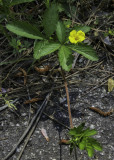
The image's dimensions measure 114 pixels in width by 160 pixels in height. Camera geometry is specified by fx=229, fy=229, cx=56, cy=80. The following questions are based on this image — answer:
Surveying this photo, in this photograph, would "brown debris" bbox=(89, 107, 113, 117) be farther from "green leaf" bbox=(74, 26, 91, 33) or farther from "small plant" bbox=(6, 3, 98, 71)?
"green leaf" bbox=(74, 26, 91, 33)

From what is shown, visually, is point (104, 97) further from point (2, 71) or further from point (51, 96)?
point (2, 71)

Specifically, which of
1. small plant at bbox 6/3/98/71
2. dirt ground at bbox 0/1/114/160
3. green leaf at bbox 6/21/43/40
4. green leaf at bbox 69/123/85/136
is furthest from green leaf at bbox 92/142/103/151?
green leaf at bbox 6/21/43/40

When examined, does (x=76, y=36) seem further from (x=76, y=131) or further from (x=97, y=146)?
(x=97, y=146)

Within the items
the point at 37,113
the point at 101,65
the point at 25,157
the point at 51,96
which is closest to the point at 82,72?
the point at 101,65

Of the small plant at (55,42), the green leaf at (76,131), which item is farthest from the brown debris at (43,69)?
the green leaf at (76,131)

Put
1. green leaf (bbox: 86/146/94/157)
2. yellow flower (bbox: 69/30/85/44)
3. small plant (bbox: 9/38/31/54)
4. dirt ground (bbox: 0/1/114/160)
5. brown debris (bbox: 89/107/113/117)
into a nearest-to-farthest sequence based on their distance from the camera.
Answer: green leaf (bbox: 86/146/94/157), yellow flower (bbox: 69/30/85/44), dirt ground (bbox: 0/1/114/160), brown debris (bbox: 89/107/113/117), small plant (bbox: 9/38/31/54)

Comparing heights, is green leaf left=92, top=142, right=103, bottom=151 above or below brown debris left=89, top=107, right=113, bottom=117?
above
